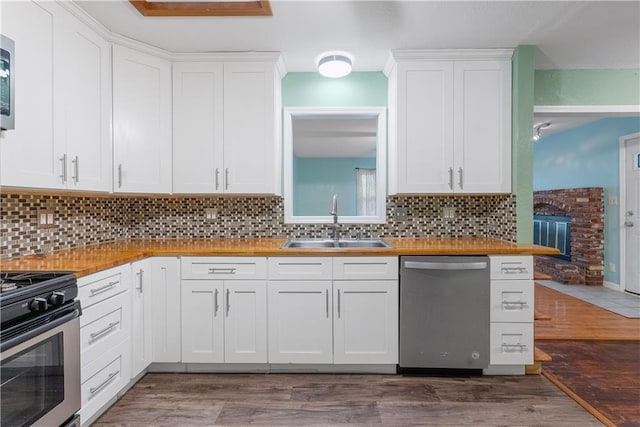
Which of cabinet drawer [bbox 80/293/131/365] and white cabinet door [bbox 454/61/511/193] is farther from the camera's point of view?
white cabinet door [bbox 454/61/511/193]

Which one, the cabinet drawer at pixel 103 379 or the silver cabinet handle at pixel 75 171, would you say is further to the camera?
the silver cabinet handle at pixel 75 171

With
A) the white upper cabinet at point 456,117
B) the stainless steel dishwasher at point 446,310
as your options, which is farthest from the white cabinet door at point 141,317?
the white upper cabinet at point 456,117

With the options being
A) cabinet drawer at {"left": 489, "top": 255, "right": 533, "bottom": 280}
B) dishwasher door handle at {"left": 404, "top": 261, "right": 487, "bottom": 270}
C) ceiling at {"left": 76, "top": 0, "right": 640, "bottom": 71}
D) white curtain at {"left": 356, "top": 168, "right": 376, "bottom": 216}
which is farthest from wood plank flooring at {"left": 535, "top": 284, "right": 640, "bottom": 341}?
ceiling at {"left": 76, "top": 0, "right": 640, "bottom": 71}

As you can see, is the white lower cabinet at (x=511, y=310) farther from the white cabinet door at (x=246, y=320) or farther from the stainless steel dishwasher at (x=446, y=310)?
the white cabinet door at (x=246, y=320)

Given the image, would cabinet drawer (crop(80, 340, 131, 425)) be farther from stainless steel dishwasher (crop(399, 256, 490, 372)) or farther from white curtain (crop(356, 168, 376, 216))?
white curtain (crop(356, 168, 376, 216))

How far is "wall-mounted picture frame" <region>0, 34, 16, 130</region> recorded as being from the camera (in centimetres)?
154

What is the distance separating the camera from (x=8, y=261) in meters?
1.92

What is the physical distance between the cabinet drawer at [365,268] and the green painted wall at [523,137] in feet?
3.43

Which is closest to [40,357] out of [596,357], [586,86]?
[596,357]

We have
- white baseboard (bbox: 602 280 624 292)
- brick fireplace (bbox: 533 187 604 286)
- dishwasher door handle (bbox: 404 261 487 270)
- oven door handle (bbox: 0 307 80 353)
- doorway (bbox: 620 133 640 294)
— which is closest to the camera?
oven door handle (bbox: 0 307 80 353)

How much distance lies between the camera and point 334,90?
3.00 metres

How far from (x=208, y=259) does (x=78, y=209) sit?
1.04m

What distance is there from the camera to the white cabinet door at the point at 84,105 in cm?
196

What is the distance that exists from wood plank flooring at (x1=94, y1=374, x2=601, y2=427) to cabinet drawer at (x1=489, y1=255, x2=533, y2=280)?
689 mm
